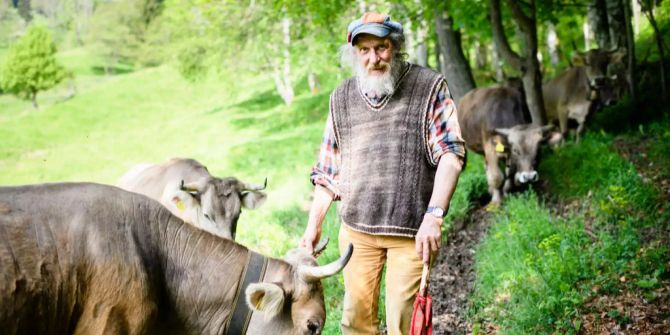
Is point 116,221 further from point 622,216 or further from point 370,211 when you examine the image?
point 622,216

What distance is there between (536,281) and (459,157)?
9.49 feet

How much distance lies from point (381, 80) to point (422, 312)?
151 cm

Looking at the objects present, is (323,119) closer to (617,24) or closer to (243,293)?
(617,24)

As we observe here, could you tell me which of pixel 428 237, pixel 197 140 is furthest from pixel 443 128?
pixel 197 140

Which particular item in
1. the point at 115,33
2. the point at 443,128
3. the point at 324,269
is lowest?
the point at 324,269

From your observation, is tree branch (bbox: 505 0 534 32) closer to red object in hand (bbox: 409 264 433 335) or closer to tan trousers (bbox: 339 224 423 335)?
tan trousers (bbox: 339 224 423 335)

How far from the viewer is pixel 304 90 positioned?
42.6m

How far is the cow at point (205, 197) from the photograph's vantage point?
7797mm

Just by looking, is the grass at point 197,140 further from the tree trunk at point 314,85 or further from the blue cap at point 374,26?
the blue cap at point 374,26

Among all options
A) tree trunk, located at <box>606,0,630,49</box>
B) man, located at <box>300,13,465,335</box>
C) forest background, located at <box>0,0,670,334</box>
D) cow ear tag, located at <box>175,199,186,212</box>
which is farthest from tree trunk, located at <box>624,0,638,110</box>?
man, located at <box>300,13,465,335</box>

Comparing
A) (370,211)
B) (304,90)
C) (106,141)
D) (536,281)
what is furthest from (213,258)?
(304,90)

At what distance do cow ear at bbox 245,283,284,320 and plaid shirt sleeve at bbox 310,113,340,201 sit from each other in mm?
1035

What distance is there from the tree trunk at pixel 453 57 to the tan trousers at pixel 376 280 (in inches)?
412

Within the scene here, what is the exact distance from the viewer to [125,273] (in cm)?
371
